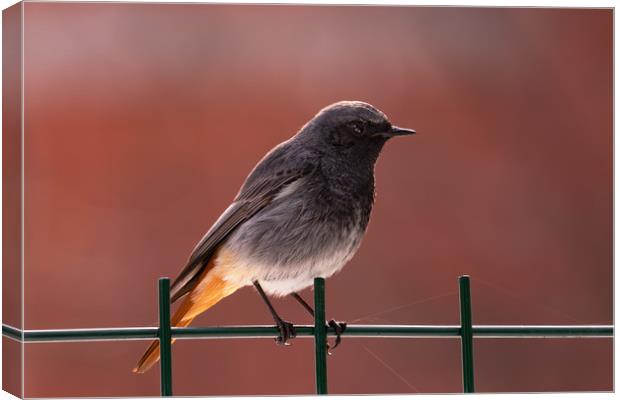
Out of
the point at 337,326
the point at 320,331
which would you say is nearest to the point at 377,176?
the point at 337,326

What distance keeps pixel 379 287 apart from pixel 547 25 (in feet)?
5.07

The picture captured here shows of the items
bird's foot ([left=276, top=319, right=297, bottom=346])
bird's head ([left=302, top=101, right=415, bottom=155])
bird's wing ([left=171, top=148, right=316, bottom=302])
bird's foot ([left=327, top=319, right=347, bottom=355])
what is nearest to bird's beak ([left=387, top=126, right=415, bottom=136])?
bird's head ([left=302, top=101, right=415, bottom=155])

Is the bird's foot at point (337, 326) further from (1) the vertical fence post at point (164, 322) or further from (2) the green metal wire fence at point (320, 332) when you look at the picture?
(1) the vertical fence post at point (164, 322)

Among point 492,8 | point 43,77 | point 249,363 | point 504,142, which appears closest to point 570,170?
point 504,142

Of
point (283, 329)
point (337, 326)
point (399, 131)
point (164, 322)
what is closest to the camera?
point (164, 322)

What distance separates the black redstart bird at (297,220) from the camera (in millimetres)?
5281

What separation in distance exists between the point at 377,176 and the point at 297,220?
0.57 m

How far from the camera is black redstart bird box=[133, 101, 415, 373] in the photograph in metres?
5.28

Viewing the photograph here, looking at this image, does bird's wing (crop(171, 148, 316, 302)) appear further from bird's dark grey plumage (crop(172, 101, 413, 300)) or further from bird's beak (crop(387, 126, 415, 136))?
bird's beak (crop(387, 126, 415, 136))

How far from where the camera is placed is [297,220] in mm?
5297

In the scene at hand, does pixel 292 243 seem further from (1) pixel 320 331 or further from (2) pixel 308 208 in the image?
(1) pixel 320 331

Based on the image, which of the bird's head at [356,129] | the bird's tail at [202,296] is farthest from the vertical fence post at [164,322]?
the bird's head at [356,129]

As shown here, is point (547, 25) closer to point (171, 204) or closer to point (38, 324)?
point (171, 204)

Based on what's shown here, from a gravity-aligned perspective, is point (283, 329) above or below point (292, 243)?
below
